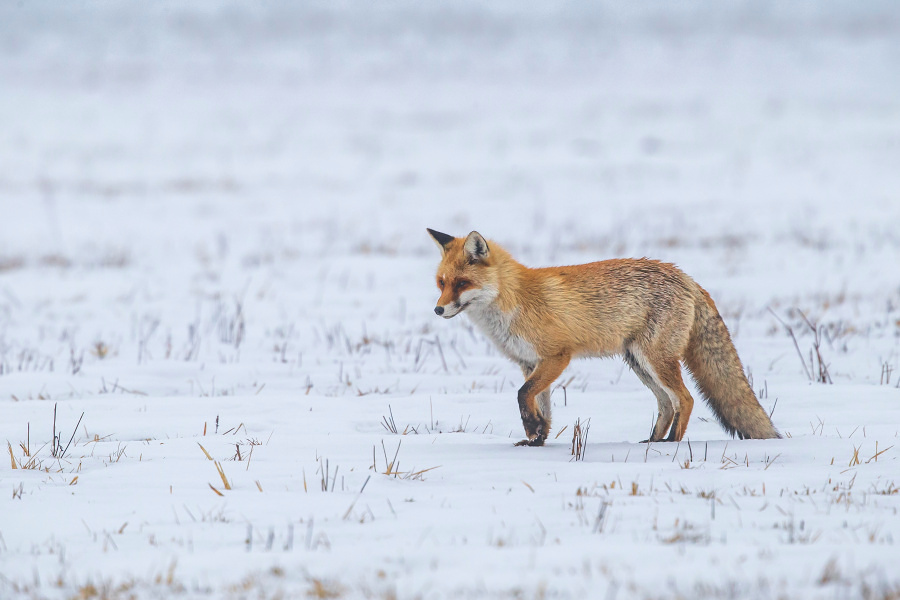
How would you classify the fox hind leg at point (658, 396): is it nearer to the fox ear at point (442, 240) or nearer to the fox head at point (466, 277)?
the fox head at point (466, 277)

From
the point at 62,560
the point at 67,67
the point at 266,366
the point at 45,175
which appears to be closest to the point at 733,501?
the point at 62,560

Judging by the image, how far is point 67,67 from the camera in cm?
7062

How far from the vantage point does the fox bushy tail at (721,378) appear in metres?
5.64

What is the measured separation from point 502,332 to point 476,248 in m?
0.61

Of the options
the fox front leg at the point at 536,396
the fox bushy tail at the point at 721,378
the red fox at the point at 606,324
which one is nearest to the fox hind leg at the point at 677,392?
the red fox at the point at 606,324

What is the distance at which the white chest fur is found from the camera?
5949 millimetres

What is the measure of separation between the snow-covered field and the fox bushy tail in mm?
260

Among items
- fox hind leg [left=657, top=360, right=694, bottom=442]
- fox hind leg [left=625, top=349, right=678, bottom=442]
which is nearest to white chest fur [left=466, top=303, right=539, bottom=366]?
fox hind leg [left=625, top=349, right=678, bottom=442]

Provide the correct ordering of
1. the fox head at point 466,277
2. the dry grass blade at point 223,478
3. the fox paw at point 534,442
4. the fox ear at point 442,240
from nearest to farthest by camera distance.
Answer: the dry grass blade at point 223,478 → the fox paw at point 534,442 → the fox head at point 466,277 → the fox ear at point 442,240

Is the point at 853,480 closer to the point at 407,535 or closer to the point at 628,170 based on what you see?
the point at 407,535

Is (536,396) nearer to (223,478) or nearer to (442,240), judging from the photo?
(442,240)

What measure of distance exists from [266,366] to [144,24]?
287 feet

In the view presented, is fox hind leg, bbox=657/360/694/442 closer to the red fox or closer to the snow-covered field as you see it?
the red fox

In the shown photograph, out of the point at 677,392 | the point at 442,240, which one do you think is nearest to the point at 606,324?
the point at 677,392
